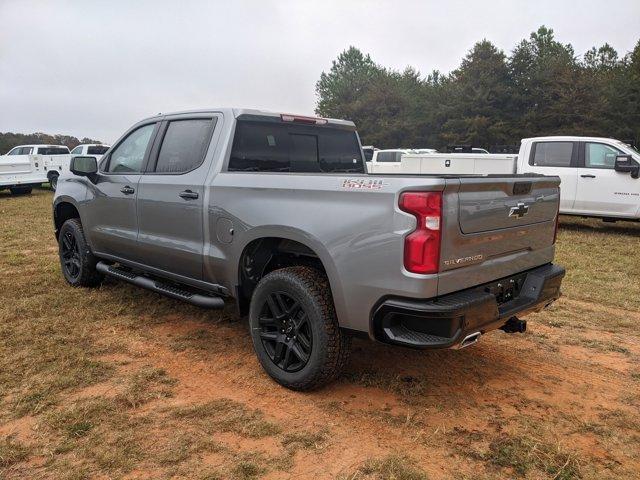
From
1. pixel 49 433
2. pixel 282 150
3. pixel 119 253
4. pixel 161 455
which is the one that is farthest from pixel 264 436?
pixel 119 253

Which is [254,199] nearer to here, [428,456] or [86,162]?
[428,456]

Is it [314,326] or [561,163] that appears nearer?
[314,326]

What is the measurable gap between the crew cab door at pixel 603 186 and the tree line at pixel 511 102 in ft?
69.8

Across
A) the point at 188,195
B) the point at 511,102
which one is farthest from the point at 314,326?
the point at 511,102

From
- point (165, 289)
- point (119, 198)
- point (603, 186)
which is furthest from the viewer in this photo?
point (603, 186)

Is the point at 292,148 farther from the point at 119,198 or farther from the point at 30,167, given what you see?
the point at 30,167

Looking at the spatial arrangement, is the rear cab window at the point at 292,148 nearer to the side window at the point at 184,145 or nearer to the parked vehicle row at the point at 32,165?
the side window at the point at 184,145

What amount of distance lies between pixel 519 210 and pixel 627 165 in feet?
24.9

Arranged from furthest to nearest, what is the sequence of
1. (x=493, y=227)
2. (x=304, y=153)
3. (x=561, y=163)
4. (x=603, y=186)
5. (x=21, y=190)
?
(x=21, y=190) → (x=561, y=163) → (x=603, y=186) → (x=304, y=153) → (x=493, y=227)

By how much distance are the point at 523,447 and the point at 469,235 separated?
3.78 feet

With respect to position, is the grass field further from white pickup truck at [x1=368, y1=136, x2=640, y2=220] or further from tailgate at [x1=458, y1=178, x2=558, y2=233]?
white pickup truck at [x1=368, y1=136, x2=640, y2=220]

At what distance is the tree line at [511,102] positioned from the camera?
34.6 m

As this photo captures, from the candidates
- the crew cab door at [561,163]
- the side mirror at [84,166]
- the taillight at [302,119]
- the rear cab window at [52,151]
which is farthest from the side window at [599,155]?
the rear cab window at [52,151]

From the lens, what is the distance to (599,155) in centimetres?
974
